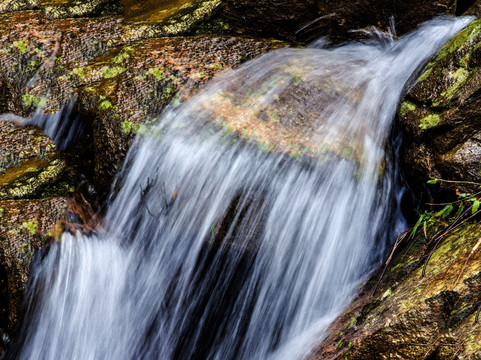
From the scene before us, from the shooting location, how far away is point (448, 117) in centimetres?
290

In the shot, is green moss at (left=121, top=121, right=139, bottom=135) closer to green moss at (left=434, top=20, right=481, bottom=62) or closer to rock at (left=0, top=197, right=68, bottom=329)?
rock at (left=0, top=197, right=68, bottom=329)

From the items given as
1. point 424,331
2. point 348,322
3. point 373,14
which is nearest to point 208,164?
point 348,322

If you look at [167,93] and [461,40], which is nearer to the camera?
[461,40]

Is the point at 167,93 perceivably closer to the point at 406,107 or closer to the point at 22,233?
the point at 22,233

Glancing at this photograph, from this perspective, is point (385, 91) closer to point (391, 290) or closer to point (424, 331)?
point (391, 290)

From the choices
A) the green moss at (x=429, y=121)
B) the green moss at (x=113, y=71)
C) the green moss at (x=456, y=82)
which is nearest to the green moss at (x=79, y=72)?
the green moss at (x=113, y=71)

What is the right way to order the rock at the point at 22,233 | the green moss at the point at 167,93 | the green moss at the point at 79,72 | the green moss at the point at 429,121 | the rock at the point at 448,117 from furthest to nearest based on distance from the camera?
the green moss at the point at 79,72 < the green moss at the point at 167,93 < the rock at the point at 22,233 < the green moss at the point at 429,121 < the rock at the point at 448,117

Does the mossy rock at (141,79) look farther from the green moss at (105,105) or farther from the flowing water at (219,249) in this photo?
the flowing water at (219,249)

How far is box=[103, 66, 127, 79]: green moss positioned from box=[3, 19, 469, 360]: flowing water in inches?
32.2

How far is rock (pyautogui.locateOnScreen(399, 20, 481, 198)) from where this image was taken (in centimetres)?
271

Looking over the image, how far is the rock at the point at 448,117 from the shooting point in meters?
2.71

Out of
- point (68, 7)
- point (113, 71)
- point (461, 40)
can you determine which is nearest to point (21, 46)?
point (68, 7)

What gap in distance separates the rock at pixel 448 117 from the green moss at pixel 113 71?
2.46 m

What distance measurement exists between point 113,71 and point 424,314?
129 inches
